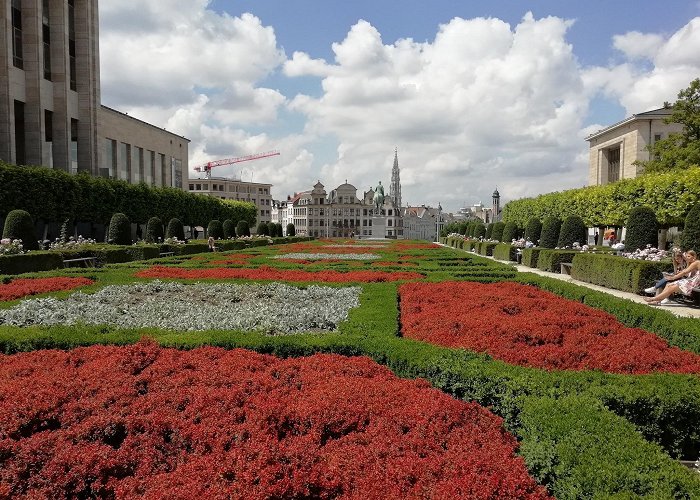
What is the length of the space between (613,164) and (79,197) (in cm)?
6442

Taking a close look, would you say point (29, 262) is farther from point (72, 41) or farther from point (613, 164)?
point (613, 164)

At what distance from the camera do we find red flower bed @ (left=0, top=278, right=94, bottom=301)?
1058 centimetres

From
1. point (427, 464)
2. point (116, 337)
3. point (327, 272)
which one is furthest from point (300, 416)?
point (327, 272)

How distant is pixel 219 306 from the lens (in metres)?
9.71

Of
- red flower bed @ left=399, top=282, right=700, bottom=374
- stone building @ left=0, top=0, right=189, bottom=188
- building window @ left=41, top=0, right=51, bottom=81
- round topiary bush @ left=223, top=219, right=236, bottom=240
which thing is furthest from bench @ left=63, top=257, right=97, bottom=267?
building window @ left=41, top=0, right=51, bottom=81

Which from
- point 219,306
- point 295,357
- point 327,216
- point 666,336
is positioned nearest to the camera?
point 295,357

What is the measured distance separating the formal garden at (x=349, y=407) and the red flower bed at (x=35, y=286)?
2.80 meters

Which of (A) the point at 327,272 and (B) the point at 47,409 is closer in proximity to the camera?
(B) the point at 47,409

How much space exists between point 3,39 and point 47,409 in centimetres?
3869

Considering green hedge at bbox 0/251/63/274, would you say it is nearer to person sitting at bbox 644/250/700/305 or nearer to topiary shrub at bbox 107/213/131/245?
topiary shrub at bbox 107/213/131/245

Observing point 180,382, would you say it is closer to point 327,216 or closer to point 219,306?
point 219,306

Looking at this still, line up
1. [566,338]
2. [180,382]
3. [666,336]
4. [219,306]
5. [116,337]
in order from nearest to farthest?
[180,382] → [116,337] → [566,338] → [666,336] → [219,306]

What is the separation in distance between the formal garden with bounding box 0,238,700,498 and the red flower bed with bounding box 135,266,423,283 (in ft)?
17.8

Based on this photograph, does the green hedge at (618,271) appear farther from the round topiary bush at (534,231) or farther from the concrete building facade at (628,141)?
the concrete building facade at (628,141)
